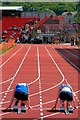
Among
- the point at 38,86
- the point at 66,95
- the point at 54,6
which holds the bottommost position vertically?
the point at 38,86

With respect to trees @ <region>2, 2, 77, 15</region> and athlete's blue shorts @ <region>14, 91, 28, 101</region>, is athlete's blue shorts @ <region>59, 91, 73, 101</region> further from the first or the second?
trees @ <region>2, 2, 77, 15</region>

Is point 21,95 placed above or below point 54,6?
below

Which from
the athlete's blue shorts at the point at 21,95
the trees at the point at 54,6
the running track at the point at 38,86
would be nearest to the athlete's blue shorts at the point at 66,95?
the running track at the point at 38,86

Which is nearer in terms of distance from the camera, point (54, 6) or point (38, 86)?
point (38, 86)

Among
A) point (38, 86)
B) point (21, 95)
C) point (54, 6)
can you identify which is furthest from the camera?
point (54, 6)

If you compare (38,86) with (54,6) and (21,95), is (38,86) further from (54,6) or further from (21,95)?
(54,6)

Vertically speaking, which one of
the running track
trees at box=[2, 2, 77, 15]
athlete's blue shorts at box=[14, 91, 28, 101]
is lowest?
the running track

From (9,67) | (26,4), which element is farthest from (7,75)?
(26,4)

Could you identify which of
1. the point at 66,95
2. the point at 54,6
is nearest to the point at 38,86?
the point at 66,95

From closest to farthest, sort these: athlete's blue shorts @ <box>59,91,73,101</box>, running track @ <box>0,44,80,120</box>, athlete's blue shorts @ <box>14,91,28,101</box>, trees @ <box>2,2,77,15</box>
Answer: athlete's blue shorts @ <box>14,91,28,101</box>
athlete's blue shorts @ <box>59,91,73,101</box>
running track @ <box>0,44,80,120</box>
trees @ <box>2,2,77,15</box>

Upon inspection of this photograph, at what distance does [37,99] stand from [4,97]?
3.58ft

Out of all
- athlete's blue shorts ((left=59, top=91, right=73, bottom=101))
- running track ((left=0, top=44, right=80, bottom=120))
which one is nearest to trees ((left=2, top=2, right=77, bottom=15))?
running track ((left=0, top=44, right=80, bottom=120))

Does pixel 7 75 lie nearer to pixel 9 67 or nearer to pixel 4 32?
pixel 9 67

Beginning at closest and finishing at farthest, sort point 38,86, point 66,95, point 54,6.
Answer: point 66,95 → point 38,86 → point 54,6
